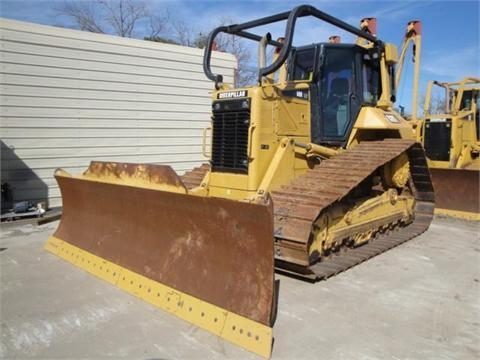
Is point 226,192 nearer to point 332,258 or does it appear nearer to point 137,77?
point 332,258

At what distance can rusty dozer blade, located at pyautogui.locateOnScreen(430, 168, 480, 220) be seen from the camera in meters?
7.51

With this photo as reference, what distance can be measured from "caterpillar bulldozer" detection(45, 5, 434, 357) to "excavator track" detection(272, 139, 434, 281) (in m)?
0.02

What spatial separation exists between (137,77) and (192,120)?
170cm

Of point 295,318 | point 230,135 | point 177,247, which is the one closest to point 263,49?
point 230,135

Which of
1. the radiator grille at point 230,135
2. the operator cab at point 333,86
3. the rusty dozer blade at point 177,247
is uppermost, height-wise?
the operator cab at point 333,86

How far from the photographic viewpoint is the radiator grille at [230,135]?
4.75 meters

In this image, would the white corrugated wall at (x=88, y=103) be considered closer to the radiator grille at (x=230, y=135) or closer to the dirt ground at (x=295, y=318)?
the dirt ground at (x=295, y=318)

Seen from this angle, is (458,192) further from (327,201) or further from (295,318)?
(295,318)

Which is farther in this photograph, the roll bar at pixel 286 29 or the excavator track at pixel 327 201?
the roll bar at pixel 286 29

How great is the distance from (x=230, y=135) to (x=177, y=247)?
5.50 ft

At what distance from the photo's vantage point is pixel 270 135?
15.7ft

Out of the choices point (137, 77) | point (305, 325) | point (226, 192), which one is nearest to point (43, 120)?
point (137, 77)

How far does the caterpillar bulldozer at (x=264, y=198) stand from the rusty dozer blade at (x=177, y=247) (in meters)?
0.01

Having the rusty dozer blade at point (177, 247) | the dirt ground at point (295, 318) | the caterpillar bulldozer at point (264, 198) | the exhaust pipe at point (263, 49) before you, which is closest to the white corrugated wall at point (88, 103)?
the caterpillar bulldozer at point (264, 198)
